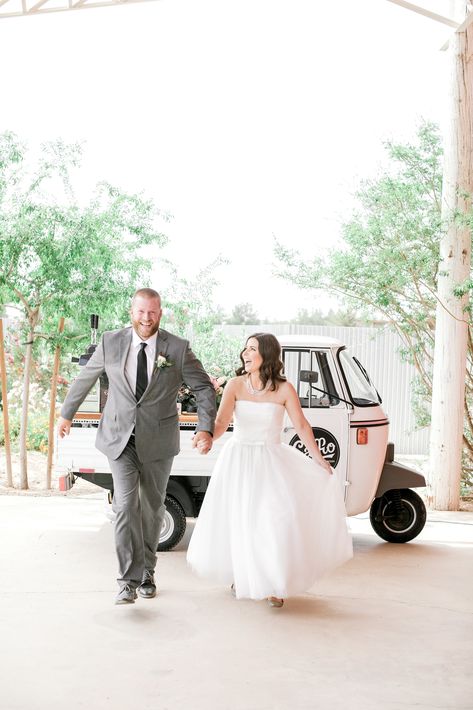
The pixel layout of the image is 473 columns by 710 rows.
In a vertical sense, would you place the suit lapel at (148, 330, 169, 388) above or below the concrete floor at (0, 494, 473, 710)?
above

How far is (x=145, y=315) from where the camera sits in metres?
6.13

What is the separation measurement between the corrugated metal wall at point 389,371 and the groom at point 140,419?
10635 millimetres

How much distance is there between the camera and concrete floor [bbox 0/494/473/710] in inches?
178

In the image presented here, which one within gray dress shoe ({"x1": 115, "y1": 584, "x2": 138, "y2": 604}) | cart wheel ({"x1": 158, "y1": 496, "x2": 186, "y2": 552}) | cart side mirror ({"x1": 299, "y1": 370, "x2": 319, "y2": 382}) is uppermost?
cart side mirror ({"x1": 299, "y1": 370, "x2": 319, "y2": 382})

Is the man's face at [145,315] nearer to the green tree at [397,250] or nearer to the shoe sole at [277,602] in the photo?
the shoe sole at [277,602]

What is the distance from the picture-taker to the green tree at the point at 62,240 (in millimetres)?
10750

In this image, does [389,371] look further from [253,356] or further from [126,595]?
[126,595]

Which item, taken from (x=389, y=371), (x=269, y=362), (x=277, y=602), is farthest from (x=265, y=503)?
(x=389, y=371)

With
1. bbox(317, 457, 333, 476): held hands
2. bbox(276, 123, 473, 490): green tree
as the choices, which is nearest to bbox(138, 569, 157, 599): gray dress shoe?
bbox(317, 457, 333, 476): held hands

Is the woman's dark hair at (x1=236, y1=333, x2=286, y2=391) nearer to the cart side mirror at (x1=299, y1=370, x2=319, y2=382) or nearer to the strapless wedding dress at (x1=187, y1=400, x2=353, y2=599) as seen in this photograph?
the strapless wedding dress at (x1=187, y1=400, x2=353, y2=599)

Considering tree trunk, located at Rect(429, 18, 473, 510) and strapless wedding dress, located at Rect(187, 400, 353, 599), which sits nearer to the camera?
strapless wedding dress, located at Rect(187, 400, 353, 599)

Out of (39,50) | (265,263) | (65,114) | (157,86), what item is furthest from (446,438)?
(157,86)

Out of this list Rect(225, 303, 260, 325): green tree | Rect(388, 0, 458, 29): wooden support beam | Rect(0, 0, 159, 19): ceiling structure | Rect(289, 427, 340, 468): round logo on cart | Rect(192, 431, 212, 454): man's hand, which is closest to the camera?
Rect(192, 431, 212, 454): man's hand

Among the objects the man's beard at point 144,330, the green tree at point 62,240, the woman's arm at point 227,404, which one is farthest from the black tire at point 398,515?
the green tree at point 62,240
